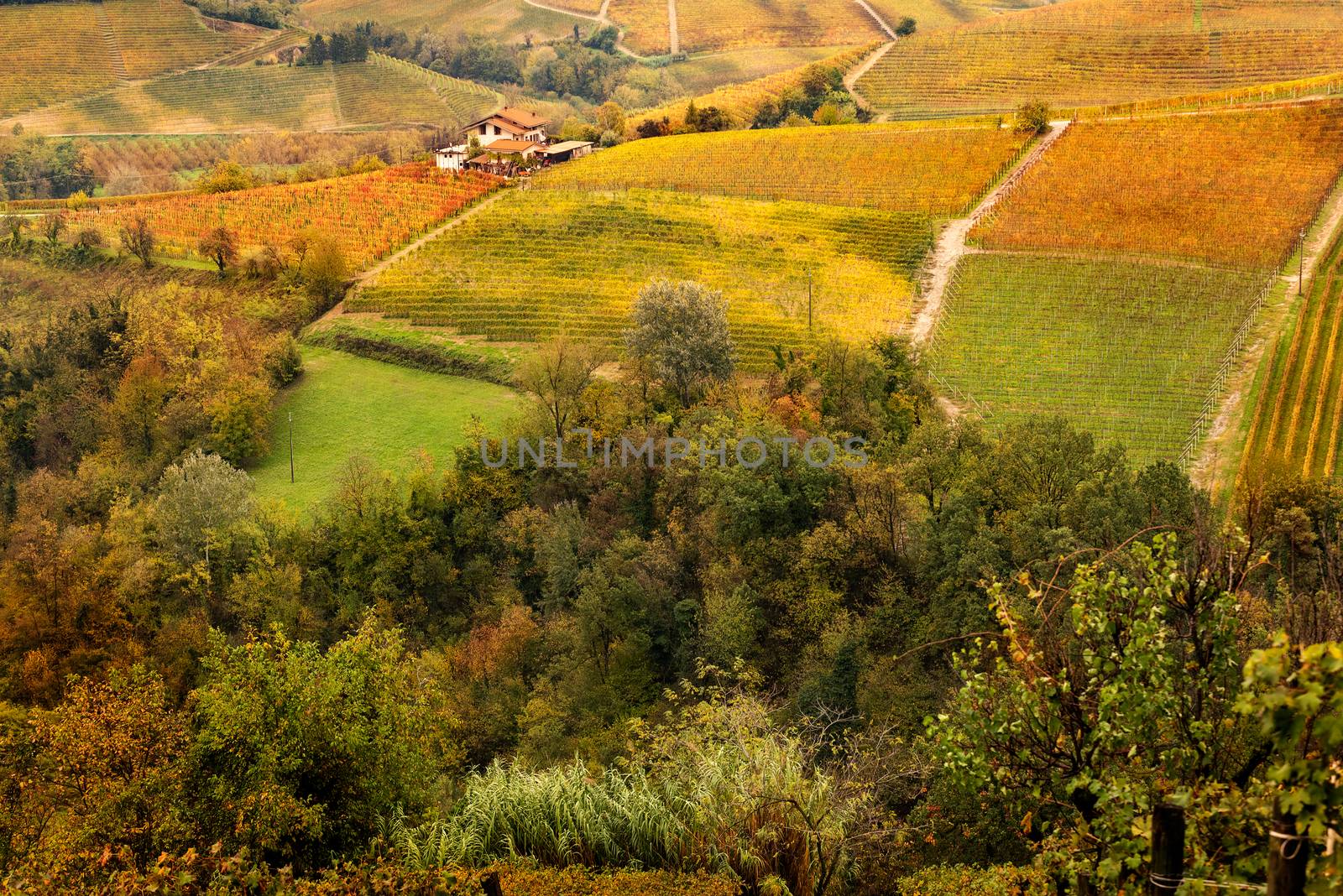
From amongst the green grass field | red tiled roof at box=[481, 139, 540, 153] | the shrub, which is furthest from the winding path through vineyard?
the shrub

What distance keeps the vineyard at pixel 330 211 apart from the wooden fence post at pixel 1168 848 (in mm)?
62772

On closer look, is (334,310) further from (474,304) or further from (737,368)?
(737,368)

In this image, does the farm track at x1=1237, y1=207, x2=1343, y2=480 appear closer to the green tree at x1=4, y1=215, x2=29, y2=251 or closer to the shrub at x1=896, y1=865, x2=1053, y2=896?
the shrub at x1=896, y1=865, x2=1053, y2=896

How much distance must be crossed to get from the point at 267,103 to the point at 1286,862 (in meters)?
162

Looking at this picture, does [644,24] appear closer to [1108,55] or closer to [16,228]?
[1108,55]

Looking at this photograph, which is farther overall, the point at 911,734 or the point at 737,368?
the point at 737,368

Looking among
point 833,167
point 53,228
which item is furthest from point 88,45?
point 833,167

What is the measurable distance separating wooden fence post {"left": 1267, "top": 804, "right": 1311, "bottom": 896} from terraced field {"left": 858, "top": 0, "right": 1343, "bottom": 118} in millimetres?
96451

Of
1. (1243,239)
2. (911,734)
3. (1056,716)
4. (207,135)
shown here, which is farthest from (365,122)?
(1056,716)

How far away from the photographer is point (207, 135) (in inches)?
5536

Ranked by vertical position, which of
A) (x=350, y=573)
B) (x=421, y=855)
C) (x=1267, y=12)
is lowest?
(x=350, y=573)

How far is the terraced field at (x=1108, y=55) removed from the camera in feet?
312

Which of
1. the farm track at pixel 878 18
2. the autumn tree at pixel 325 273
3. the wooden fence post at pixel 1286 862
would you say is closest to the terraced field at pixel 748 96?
the autumn tree at pixel 325 273

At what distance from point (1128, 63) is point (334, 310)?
3005 inches
